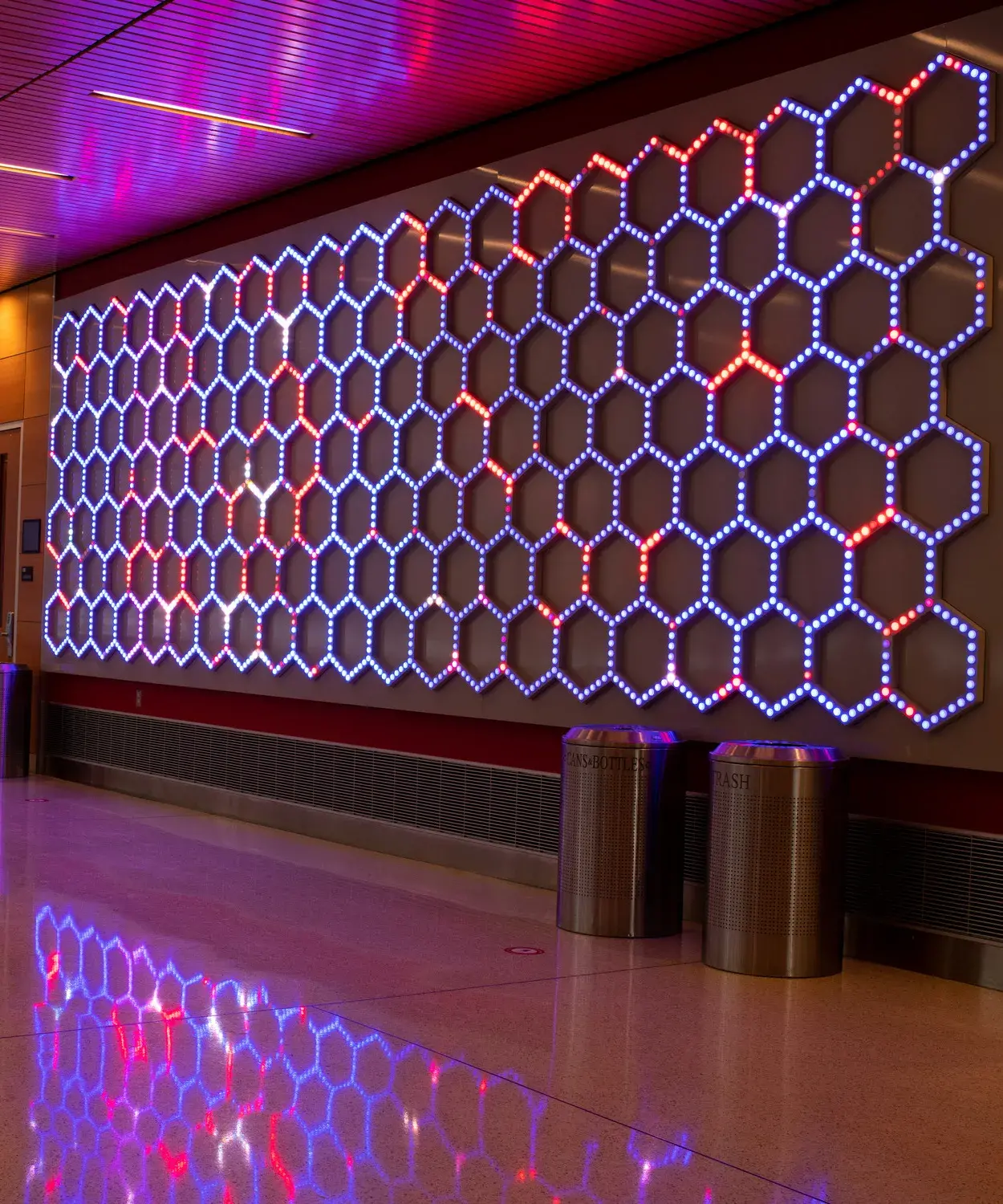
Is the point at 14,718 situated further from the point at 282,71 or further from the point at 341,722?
the point at 282,71

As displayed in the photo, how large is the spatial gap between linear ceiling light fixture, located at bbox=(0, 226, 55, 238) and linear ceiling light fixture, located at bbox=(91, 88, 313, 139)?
9.10 feet

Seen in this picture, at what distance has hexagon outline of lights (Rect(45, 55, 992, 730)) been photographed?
17.6 ft

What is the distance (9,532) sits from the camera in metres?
11.5

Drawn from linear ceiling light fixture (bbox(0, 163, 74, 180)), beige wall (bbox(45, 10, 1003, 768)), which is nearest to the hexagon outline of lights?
beige wall (bbox(45, 10, 1003, 768))

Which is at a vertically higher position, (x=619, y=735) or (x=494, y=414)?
(x=494, y=414)

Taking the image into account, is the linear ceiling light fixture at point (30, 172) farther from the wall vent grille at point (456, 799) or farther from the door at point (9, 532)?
the wall vent grille at point (456, 799)

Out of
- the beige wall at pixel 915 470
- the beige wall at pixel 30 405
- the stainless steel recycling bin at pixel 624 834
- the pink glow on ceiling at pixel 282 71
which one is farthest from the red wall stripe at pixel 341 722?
the pink glow on ceiling at pixel 282 71

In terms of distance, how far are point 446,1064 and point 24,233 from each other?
292 inches

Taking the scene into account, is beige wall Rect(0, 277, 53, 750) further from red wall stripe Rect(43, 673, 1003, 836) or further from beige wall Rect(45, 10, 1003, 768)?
beige wall Rect(45, 10, 1003, 768)

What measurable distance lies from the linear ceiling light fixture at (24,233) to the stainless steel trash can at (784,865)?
21.6ft

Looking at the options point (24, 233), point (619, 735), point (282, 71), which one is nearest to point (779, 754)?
point (619, 735)

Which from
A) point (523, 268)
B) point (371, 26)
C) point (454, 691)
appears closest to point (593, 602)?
point (454, 691)

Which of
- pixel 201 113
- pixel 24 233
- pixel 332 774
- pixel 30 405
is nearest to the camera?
pixel 201 113

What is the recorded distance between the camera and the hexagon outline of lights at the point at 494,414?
17.6 feet
